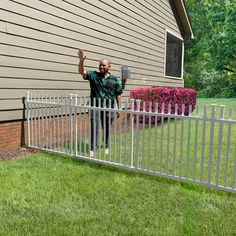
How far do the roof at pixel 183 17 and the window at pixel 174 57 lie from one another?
61 centimetres

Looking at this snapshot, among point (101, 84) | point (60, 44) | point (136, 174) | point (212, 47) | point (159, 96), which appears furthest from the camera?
point (212, 47)

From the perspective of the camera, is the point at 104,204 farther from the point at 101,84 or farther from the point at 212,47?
the point at 212,47

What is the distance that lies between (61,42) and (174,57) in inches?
489

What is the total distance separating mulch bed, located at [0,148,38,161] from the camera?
611cm

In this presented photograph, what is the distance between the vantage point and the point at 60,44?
25.1 ft

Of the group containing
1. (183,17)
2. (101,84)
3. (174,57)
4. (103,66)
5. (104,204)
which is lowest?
(104,204)

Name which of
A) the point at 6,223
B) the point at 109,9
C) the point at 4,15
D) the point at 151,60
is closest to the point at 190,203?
the point at 6,223

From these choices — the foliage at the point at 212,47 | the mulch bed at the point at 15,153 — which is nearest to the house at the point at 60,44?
the mulch bed at the point at 15,153

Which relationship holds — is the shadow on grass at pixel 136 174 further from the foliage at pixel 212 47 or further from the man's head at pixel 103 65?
the foliage at pixel 212 47

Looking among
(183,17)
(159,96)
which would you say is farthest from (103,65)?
(183,17)

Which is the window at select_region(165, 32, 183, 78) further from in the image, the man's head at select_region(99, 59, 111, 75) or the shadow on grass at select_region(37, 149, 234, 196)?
the shadow on grass at select_region(37, 149, 234, 196)

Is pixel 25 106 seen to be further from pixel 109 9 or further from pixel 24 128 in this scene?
pixel 109 9

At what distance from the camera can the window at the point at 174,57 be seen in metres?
17.9

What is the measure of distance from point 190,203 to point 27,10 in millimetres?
4973
